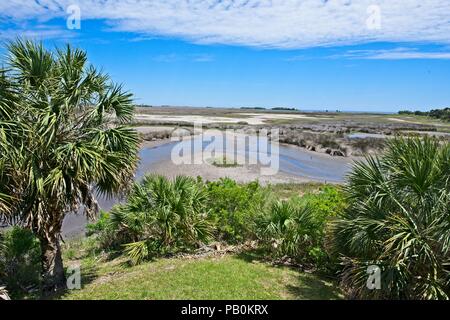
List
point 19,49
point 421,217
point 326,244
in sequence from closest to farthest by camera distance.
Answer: point 421,217
point 19,49
point 326,244

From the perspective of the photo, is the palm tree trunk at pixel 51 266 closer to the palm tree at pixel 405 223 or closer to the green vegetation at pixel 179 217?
the green vegetation at pixel 179 217

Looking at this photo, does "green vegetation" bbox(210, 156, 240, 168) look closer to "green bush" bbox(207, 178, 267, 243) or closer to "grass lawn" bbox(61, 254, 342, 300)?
"green bush" bbox(207, 178, 267, 243)

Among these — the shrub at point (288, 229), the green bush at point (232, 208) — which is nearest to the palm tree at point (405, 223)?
the shrub at point (288, 229)

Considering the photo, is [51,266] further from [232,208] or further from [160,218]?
[232,208]
